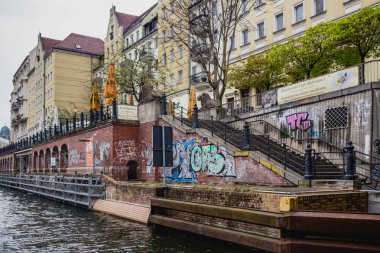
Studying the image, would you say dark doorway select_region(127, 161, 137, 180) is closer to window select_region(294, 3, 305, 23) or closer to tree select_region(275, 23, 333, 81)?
tree select_region(275, 23, 333, 81)

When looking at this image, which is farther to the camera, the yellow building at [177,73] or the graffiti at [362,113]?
the yellow building at [177,73]

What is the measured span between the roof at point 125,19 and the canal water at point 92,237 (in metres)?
52.4

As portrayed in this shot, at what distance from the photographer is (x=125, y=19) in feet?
227

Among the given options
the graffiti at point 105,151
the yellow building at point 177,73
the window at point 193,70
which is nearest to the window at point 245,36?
the yellow building at point 177,73

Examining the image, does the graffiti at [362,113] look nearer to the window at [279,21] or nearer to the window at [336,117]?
the window at [336,117]

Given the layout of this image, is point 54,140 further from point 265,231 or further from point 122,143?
point 265,231

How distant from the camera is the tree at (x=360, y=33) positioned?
19.3m

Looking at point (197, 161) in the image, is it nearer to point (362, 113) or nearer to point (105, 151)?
point (105, 151)

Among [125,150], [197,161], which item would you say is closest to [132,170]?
[125,150]

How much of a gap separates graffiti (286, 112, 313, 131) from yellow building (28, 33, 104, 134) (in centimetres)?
5951

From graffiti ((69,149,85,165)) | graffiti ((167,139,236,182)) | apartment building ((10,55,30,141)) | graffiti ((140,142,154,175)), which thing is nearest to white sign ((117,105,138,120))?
graffiti ((140,142,154,175))

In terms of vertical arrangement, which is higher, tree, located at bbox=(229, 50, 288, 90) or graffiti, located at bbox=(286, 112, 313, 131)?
tree, located at bbox=(229, 50, 288, 90)

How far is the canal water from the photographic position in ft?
36.0

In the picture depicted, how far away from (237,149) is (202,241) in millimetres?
6164
